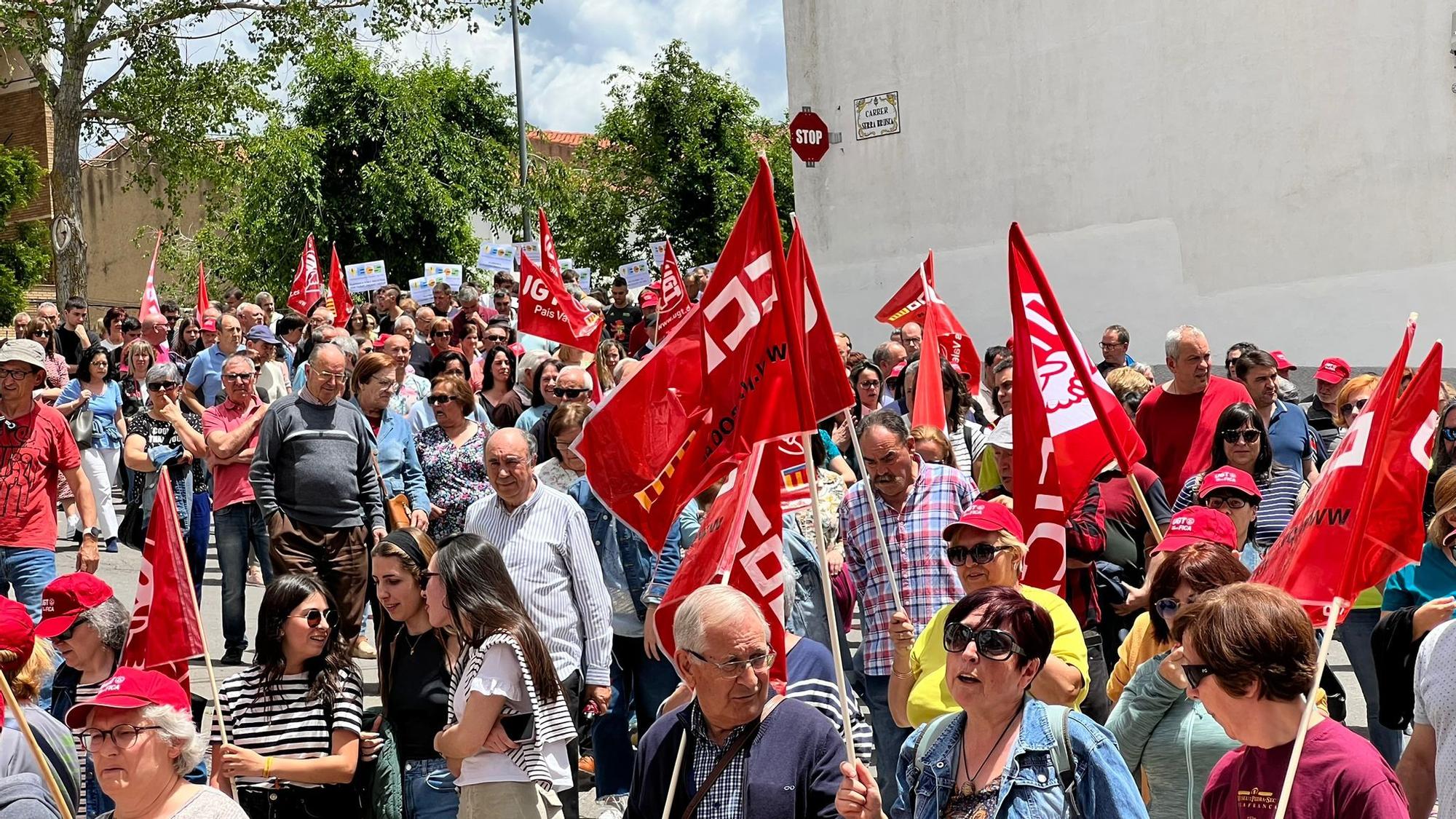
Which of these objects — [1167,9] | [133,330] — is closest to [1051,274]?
[1167,9]

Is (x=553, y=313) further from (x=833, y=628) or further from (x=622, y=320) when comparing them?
(x=833, y=628)

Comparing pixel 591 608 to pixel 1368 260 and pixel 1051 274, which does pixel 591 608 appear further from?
pixel 1051 274

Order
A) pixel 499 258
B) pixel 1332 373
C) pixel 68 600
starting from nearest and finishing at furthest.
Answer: pixel 68 600 → pixel 1332 373 → pixel 499 258

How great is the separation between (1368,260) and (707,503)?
13.2m

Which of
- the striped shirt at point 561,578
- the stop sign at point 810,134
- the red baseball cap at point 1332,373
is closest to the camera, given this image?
the striped shirt at point 561,578

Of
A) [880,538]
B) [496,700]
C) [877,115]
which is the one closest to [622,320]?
[877,115]

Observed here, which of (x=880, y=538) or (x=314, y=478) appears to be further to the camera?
(x=314, y=478)

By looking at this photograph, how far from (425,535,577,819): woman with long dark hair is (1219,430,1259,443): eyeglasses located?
11.7 ft

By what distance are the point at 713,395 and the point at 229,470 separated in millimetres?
5534

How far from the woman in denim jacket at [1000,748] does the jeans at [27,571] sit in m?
6.20

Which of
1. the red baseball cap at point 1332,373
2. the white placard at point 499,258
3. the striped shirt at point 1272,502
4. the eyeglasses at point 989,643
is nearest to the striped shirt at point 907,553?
the striped shirt at point 1272,502

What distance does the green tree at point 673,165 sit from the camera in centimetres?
3503

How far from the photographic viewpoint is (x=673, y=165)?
35.2 metres

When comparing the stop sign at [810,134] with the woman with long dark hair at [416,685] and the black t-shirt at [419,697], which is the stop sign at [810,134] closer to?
the woman with long dark hair at [416,685]
